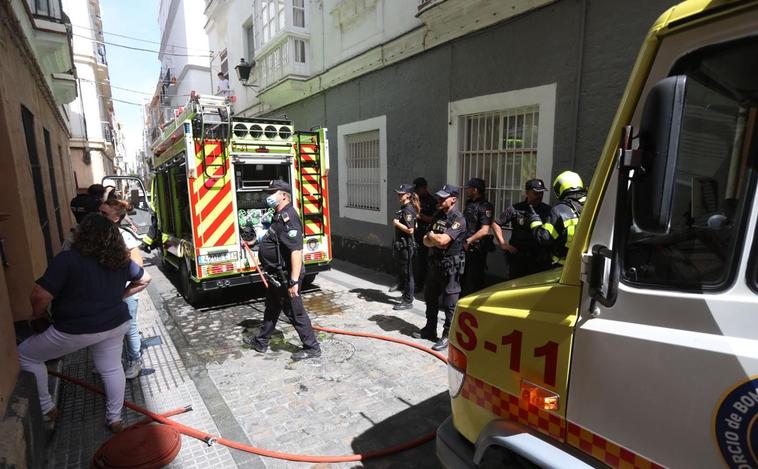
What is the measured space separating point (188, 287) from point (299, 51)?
6634mm

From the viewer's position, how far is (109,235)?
273 centimetres

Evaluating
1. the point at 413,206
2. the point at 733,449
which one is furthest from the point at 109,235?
the point at 413,206

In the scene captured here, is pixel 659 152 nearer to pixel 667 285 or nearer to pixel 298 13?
pixel 667 285

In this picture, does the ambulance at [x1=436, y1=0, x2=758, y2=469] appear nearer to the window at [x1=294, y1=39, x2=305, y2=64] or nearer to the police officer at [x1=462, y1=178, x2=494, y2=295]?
the police officer at [x1=462, y1=178, x2=494, y2=295]

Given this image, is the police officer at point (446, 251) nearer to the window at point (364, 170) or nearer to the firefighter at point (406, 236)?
the firefighter at point (406, 236)

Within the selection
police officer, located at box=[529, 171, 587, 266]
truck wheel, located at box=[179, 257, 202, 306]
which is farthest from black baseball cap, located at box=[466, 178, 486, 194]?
truck wheel, located at box=[179, 257, 202, 306]

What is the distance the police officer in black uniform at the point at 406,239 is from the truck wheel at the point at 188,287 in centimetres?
306

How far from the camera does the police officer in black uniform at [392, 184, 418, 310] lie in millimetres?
5637

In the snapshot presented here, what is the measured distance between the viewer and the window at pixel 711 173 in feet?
3.67

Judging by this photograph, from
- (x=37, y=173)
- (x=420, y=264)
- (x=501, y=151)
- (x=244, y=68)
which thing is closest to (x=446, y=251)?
(x=501, y=151)

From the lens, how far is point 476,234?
4.69 meters

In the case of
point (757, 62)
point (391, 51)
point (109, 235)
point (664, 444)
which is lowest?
point (664, 444)

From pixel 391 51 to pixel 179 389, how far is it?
254 inches

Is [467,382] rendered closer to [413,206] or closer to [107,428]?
[107,428]
